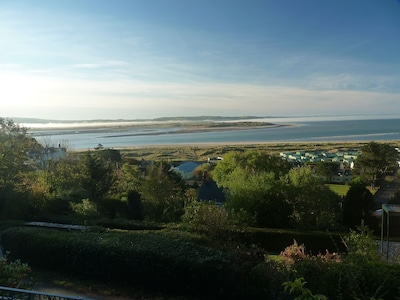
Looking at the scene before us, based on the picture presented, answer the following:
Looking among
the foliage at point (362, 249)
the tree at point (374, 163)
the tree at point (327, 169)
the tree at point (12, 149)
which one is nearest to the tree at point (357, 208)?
the foliage at point (362, 249)

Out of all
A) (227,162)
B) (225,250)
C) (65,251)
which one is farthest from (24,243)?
(227,162)

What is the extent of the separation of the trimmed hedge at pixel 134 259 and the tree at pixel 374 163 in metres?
29.3

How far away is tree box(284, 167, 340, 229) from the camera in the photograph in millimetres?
12914

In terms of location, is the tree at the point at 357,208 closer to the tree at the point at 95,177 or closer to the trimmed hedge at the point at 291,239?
the trimmed hedge at the point at 291,239

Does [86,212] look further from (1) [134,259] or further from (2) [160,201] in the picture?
(1) [134,259]

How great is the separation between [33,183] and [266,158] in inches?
562

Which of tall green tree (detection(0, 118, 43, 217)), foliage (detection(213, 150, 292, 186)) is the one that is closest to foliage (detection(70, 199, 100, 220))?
tall green tree (detection(0, 118, 43, 217))

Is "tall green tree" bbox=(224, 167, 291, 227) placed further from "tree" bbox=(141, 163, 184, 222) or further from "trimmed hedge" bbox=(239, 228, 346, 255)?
"tree" bbox=(141, 163, 184, 222)

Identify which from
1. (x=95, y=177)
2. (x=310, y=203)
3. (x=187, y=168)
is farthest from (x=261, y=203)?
(x=187, y=168)

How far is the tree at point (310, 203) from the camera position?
12.9 m

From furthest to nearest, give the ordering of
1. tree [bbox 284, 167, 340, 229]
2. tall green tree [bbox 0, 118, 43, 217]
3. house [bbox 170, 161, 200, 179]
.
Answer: house [bbox 170, 161, 200, 179] < tree [bbox 284, 167, 340, 229] < tall green tree [bbox 0, 118, 43, 217]

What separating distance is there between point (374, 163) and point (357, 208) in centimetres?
2098

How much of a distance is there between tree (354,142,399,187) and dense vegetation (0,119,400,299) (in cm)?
1321

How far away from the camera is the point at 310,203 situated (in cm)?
1328
